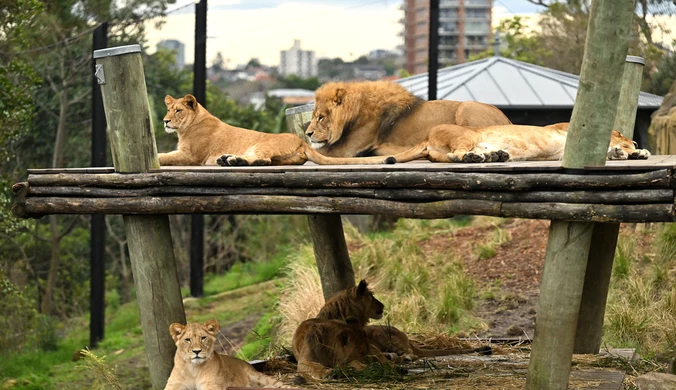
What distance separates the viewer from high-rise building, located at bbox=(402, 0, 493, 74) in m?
23.6

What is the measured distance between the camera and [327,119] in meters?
7.37

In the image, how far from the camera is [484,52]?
95.3 feet

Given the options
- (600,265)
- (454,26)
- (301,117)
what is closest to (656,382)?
(600,265)

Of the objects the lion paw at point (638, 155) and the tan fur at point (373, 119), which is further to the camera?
the tan fur at point (373, 119)

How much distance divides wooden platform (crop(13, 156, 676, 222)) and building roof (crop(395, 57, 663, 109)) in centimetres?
860

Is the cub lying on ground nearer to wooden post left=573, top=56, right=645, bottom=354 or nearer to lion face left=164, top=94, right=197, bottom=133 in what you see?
wooden post left=573, top=56, right=645, bottom=354

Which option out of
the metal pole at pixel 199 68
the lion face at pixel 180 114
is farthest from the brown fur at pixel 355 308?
the metal pole at pixel 199 68

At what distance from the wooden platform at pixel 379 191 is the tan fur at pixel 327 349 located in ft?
3.95

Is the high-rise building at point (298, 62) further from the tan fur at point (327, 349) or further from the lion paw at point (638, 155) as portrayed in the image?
the lion paw at point (638, 155)

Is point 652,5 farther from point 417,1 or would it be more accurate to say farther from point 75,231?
point 75,231

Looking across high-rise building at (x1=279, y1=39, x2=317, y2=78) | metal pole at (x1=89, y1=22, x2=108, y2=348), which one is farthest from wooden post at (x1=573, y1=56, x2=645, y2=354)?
high-rise building at (x1=279, y1=39, x2=317, y2=78)

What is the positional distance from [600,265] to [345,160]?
6.90 feet

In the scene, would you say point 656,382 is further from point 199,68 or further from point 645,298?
point 199,68

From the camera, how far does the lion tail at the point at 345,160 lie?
6.43 metres
